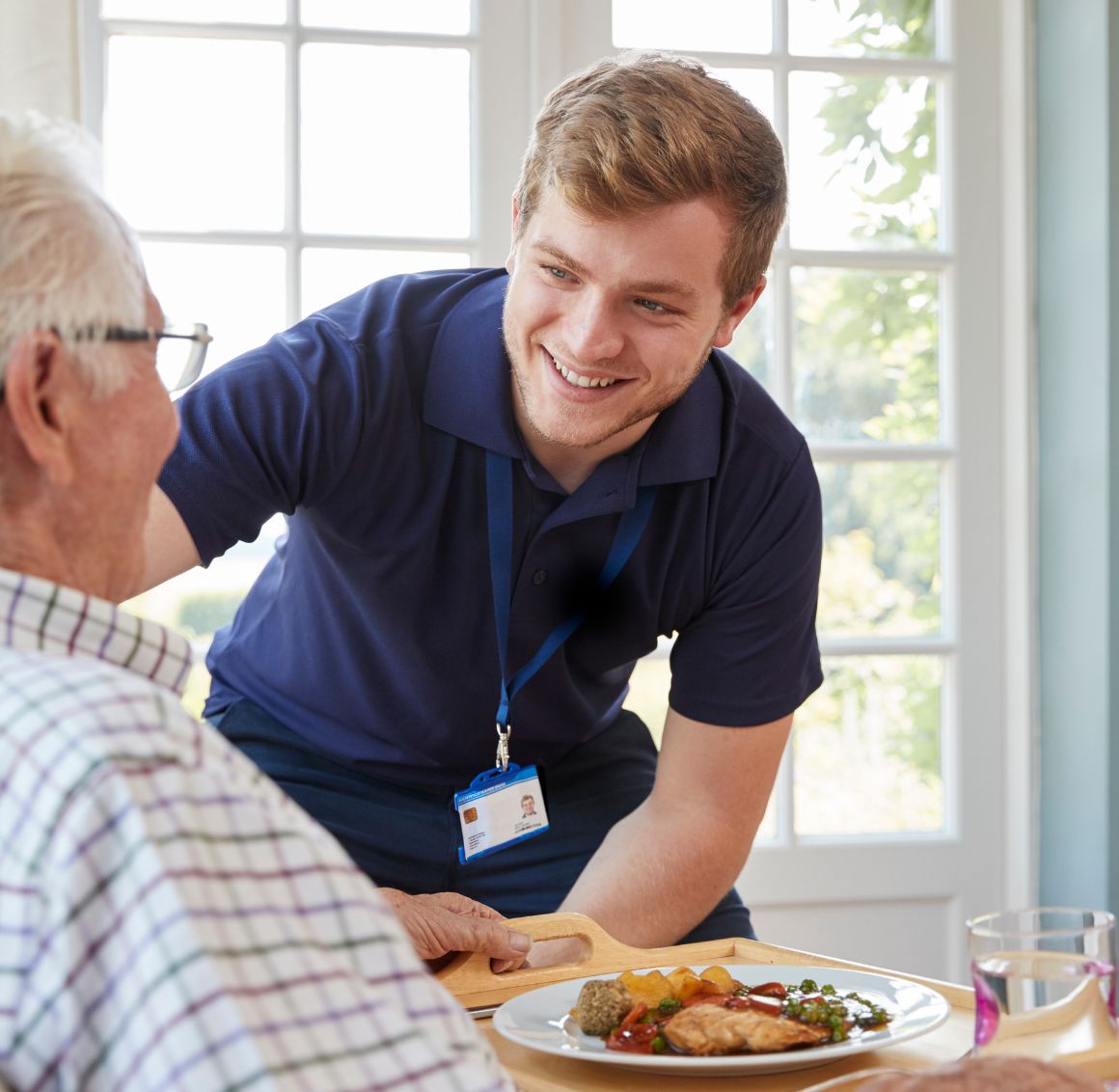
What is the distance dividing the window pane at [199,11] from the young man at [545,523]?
1.07 m

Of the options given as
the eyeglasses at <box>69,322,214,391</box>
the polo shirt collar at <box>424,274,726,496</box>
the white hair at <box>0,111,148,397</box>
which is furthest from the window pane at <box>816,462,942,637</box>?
the white hair at <box>0,111,148,397</box>

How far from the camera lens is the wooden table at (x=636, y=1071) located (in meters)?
0.97

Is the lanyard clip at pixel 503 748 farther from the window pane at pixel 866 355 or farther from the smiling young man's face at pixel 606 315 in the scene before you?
the window pane at pixel 866 355

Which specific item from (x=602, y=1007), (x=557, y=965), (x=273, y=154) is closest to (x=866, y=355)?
(x=273, y=154)

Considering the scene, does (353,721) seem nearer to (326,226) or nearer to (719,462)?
(719,462)

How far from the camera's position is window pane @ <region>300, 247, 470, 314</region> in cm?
268

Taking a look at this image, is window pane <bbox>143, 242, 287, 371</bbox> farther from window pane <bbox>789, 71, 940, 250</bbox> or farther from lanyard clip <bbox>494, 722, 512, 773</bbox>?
lanyard clip <bbox>494, 722, 512, 773</bbox>

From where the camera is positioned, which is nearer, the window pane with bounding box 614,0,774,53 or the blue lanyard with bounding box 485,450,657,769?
the blue lanyard with bounding box 485,450,657,769

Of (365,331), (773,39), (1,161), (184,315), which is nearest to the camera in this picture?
(1,161)

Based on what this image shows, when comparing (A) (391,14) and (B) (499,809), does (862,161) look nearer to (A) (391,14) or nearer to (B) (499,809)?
(A) (391,14)

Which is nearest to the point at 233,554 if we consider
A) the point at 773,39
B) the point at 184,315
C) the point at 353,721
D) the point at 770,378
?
the point at 184,315

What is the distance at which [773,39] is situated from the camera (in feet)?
9.42

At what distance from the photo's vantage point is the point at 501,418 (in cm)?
169

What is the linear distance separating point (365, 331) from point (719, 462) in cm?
47
